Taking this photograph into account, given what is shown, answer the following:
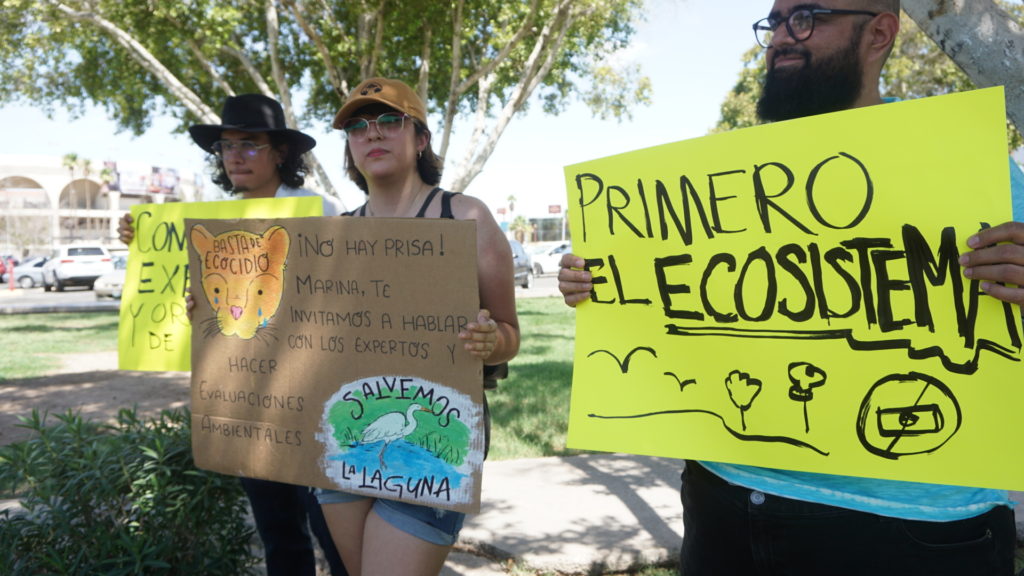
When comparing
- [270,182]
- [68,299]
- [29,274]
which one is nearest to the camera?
[270,182]

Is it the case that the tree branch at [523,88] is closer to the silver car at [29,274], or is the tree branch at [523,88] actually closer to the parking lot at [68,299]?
the parking lot at [68,299]

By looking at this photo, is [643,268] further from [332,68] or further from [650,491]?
[332,68]

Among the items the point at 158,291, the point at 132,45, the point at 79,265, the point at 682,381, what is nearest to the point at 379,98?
the point at 682,381

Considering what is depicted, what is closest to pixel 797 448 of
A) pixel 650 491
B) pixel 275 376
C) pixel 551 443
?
pixel 275 376

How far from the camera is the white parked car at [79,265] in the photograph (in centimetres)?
2647

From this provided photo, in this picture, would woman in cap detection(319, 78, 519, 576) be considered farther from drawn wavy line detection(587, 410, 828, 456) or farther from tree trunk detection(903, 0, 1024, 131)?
tree trunk detection(903, 0, 1024, 131)

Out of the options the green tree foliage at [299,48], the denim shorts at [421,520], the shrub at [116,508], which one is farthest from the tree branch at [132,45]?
the denim shorts at [421,520]

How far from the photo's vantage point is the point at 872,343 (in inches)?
54.9

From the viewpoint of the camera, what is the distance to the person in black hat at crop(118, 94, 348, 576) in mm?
2342

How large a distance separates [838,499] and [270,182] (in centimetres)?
223

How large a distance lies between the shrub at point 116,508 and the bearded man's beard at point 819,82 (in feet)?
6.98

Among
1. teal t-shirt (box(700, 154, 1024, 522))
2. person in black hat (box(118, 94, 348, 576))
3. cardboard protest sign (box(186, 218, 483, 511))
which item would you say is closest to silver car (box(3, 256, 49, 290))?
person in black hat (box(118, 94, 348, 576))

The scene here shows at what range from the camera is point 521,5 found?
445 inches

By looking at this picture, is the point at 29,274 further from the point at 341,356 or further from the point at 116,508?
the point at 341,356
